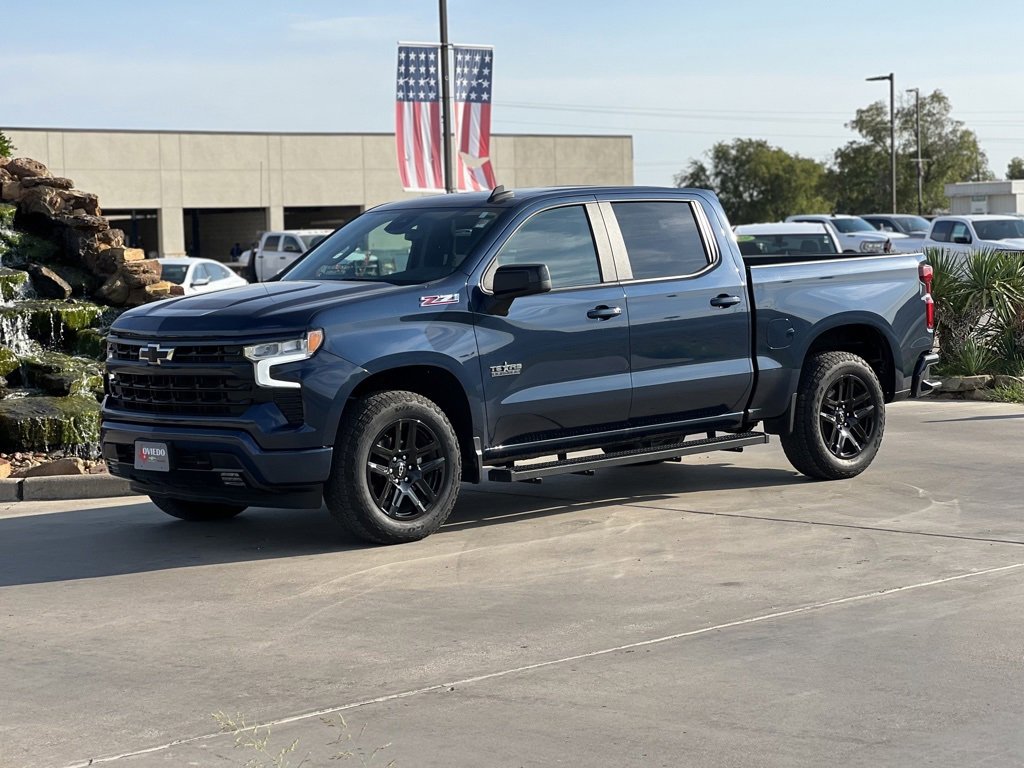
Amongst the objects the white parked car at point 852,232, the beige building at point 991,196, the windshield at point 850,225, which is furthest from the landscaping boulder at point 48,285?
the beige building at point 991,196

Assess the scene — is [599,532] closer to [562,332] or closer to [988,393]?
[562,332]

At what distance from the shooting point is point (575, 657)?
629cm

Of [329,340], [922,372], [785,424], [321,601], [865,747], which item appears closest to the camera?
[865,747]

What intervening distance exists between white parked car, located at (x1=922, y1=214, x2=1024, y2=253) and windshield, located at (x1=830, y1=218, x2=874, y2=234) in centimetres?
720

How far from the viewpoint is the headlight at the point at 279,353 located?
826 cm

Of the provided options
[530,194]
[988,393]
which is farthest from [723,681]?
[988,393]

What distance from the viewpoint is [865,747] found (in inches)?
200

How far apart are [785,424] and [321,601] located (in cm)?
428

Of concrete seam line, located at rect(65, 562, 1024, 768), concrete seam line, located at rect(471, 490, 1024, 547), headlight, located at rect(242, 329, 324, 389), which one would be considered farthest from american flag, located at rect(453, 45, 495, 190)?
concrete seam line, located at rect(65, 562, 1024, 768)

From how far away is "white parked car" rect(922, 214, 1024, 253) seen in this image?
33781mm

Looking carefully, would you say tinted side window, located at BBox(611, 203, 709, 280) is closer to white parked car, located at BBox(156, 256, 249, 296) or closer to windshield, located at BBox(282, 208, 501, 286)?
windshield, located at BBox(282, 208, 501, 286)

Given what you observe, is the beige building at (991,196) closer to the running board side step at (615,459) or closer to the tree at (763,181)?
the tree at (763,181)

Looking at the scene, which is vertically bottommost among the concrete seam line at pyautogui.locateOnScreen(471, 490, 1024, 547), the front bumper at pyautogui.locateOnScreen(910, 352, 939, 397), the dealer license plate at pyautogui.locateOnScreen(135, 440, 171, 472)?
the concrete seam line at pyautogui.locateOnScreen(471, 490, 1024, 547)

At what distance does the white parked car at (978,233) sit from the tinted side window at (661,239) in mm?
24889
